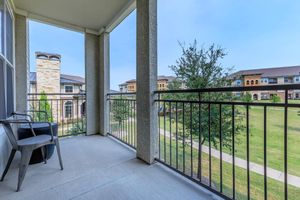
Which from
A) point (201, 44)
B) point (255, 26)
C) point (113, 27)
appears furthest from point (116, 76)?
point (255, 26)

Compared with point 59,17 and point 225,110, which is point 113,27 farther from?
point 225,110

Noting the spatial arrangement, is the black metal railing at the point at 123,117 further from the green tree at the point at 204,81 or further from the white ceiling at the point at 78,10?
the white ceiling at the point at 78,10

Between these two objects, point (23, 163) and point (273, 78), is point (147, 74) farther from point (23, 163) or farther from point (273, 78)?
point (23, 163)

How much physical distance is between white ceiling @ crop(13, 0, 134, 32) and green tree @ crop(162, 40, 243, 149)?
1.25m

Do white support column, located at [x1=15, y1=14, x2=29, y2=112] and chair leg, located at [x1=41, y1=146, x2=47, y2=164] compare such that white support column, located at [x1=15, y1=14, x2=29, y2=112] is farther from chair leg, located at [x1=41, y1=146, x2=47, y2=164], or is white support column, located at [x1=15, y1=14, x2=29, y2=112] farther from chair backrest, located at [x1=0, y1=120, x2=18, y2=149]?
chair backrest, located at [x1=0, y1=120, x2=18, y2=149]

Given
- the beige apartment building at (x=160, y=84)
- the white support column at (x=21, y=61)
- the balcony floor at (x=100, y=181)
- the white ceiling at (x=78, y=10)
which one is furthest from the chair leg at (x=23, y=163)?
the white ceiling at (x=78, y=10)

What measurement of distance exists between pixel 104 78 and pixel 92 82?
0.34 metres

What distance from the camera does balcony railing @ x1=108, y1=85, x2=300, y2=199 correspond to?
1.16 metres

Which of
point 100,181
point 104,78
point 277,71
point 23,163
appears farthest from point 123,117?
point 277,71

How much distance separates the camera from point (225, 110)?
2.65 meters

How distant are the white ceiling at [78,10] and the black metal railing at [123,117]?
1.43m

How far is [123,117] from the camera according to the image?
327cm

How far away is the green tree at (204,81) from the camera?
2.69 meters

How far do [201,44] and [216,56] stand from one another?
0.33 meters
